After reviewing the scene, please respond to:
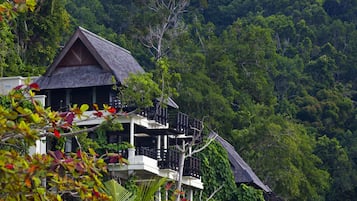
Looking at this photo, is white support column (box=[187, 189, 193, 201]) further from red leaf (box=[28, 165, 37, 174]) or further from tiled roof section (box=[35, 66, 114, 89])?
red leaf (box=[28, 165, 37, 174])

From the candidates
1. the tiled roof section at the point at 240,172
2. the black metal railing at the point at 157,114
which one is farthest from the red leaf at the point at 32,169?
the tiled roof section at the point at 240,172

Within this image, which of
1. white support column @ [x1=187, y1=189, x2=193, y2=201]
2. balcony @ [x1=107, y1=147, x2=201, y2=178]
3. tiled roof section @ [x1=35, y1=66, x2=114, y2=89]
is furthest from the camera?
white support column @ [x1=187, y1=189, x2=193, y2=201]

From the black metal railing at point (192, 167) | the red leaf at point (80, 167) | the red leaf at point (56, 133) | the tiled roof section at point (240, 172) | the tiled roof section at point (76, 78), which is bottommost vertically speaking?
the tiled roof section at point (240, 172)

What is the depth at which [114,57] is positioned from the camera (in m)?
43.7

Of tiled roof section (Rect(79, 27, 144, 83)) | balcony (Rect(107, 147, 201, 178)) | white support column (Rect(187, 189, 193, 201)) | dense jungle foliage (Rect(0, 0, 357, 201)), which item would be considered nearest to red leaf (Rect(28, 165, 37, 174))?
balcony (Rect(107, 147, 201, 178))

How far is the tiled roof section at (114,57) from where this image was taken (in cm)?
4206

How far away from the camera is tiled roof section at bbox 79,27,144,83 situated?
42.1 m

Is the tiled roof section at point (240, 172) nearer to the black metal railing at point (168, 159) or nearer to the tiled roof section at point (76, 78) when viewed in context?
the black metal railing at point (168, 159)

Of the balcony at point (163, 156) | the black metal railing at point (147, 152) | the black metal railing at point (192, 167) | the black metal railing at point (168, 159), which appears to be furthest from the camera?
the black metal railing at point (192, 167)

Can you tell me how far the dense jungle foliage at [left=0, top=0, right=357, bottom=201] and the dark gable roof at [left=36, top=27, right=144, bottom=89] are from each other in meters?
5.25

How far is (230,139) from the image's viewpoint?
67.4 metres

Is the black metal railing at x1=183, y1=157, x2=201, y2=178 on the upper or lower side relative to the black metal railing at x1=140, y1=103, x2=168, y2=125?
lower

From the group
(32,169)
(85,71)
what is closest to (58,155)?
(32,169)

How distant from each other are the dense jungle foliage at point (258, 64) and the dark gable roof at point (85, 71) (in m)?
5.25
